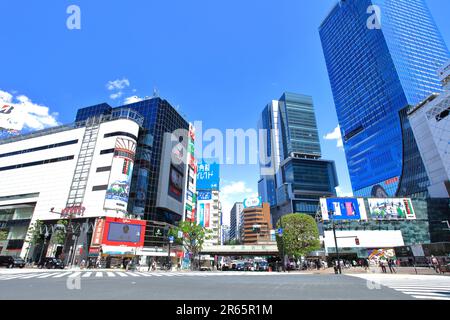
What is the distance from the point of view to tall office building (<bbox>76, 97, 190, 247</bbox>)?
51.8 m

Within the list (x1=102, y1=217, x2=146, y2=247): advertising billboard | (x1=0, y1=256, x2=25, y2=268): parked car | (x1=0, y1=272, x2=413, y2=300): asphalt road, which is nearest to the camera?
(x1=0, y1=272, x2=413, y2=300): asphalt road

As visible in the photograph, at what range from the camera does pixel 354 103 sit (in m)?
121

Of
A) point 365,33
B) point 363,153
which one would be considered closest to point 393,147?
point 363,153

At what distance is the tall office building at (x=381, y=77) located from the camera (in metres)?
95.1

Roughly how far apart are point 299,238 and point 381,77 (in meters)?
92.6

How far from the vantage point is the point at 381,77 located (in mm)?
103312

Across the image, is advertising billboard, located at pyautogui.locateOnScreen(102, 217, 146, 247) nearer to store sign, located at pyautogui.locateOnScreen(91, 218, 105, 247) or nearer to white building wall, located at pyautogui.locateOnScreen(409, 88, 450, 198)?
store sign, located at pyautogui.locateOnScreen(91, 218, 105, 247)

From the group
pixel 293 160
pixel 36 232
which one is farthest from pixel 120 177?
pixel 293 160

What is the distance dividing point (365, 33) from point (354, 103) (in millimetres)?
30682

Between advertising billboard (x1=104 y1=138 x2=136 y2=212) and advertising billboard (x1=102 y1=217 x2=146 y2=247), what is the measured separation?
8.07 ft

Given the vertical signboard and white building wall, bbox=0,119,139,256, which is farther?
the vertical signboard

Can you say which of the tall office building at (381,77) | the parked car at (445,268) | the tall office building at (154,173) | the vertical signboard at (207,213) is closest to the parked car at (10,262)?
the tall office building at (154,173)

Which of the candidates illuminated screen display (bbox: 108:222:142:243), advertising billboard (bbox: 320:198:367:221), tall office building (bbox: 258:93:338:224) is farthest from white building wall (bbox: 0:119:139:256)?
tall office building (bbox: 258:93:338:224)
